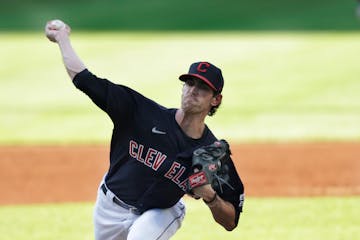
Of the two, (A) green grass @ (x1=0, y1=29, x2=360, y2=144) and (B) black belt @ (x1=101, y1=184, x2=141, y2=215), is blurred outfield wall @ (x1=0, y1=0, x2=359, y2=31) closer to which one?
(A) green grass @ (x1=0, y1=29, x2=360, y2=144)

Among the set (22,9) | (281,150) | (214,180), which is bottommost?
(22,9)

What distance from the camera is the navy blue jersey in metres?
5.88

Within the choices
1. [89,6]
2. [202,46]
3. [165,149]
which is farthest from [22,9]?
[165,149]

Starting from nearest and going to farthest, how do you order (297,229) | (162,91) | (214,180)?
(214,180)
(297,229)
(162,91)

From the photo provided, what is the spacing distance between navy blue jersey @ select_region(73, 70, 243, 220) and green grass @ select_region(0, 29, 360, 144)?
8387 mm

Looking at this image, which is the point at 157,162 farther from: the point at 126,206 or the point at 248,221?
the point at 248,221

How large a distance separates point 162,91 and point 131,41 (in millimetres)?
4266

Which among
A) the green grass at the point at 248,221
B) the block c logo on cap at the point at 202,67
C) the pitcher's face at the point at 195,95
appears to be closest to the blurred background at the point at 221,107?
the green grass at the point at 248,221

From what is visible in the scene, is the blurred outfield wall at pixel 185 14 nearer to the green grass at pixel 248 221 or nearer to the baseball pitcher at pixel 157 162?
the green grass at pixel 248 221

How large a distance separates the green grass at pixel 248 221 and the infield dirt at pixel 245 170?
572 millimetres

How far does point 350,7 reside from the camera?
23.8m

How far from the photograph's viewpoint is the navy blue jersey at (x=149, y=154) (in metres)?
5.88

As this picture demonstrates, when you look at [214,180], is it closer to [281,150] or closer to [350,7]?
[281,150]

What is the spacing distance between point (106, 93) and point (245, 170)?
6815 millimetres
